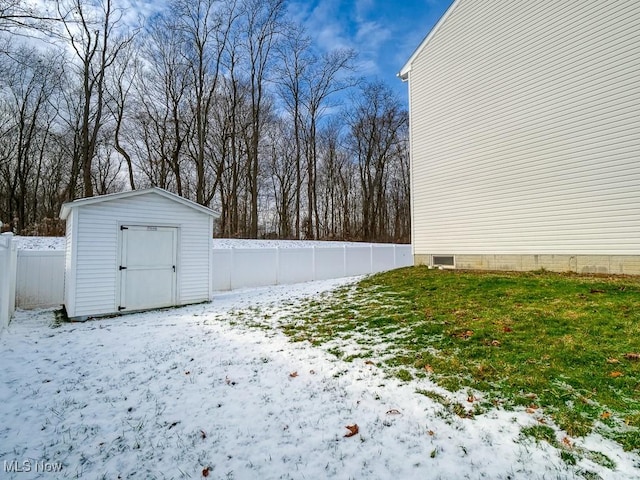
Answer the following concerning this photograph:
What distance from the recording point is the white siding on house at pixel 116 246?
717 cm

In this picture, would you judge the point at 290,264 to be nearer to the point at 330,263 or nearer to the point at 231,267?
the point at 330,263

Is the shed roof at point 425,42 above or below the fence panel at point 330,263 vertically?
above

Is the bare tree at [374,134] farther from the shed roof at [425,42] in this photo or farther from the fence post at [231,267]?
the fence post at [231,267]

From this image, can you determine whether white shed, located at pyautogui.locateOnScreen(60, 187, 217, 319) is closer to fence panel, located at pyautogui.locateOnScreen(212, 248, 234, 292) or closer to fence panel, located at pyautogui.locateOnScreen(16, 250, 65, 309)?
fence panel, located at pyautogui.locateOnScreen(16, 250, 65, 309)

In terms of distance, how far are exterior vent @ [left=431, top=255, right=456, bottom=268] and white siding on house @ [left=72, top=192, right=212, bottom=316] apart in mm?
6709

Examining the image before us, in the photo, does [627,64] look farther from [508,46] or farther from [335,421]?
[335,421]

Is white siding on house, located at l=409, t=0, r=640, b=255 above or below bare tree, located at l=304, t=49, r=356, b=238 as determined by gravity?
below

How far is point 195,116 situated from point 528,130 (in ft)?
56.0

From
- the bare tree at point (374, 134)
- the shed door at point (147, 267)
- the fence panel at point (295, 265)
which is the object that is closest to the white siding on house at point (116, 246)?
the shed door at point (147, 267)

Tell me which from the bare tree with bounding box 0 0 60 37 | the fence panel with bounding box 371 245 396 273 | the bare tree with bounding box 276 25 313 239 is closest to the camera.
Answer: the bare tree with bounding box 0 0 60 37

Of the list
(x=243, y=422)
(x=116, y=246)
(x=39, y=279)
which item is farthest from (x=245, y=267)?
(x=243, y=422)

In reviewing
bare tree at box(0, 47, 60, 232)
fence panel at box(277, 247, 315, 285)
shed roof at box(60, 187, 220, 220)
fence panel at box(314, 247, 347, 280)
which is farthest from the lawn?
bare tree at box(0, 47, 60, 232)

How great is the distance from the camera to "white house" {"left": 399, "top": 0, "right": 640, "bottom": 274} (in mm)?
6973

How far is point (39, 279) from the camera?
8523mm
